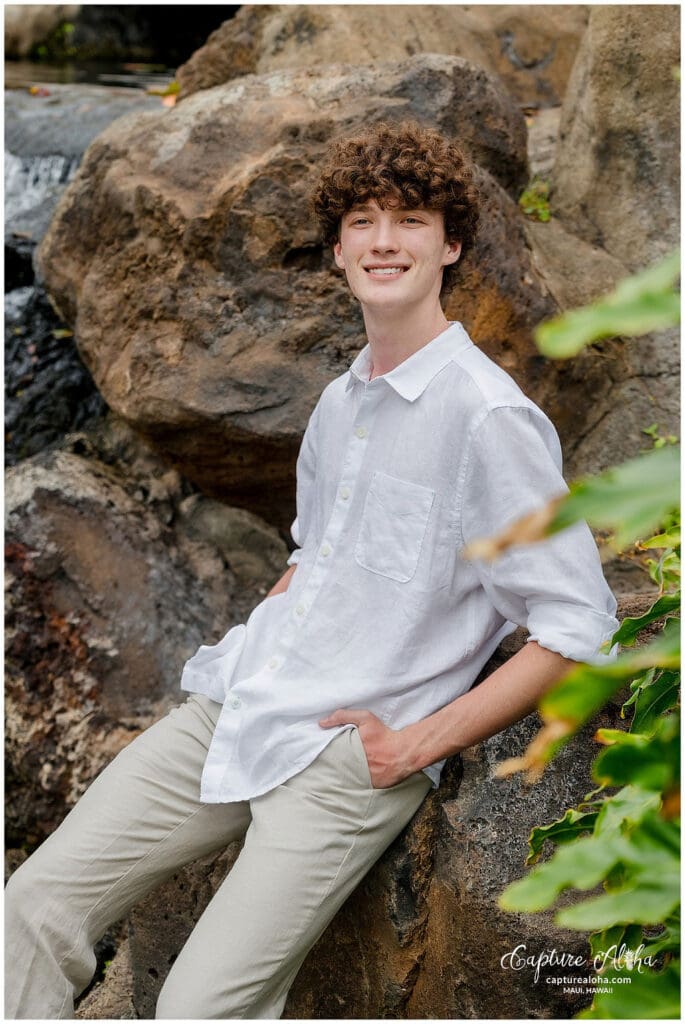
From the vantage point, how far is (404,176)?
2.18 m

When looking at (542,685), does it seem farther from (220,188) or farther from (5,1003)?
(220,188)

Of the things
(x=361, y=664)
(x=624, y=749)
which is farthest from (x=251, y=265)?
(x=624, y=749)

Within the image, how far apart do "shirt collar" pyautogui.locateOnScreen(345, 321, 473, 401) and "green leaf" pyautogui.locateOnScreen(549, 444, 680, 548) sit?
52.9 inches

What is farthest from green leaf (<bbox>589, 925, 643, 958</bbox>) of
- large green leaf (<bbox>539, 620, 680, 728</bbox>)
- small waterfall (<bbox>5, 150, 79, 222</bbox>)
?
small waterfall (<bbox>5, 150, 79, 222</bbox>)

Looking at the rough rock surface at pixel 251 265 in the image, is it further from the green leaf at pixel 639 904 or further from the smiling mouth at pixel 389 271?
the green leaf at pixel 639 904

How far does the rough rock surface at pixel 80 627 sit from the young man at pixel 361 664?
1317mm

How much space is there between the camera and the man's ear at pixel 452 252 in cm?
228

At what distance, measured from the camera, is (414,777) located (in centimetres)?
212

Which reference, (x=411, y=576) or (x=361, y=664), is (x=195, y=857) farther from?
(x=411, y=576)

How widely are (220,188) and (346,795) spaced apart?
7.19ft

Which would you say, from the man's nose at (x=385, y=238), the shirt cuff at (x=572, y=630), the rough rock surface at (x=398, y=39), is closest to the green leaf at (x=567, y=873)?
the shirt cuff at (x=572, y=630)

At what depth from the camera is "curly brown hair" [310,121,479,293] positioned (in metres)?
2.17

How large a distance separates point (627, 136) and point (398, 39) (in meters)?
1.52

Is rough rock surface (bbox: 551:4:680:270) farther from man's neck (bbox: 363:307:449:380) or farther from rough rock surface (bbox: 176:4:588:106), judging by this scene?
man's neck (bbox: 363:307:449:380)
